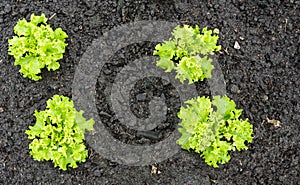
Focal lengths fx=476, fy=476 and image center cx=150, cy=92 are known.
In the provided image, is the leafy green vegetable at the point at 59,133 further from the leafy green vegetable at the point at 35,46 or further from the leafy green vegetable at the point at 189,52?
the leafy green vegetable at the point at 189,52

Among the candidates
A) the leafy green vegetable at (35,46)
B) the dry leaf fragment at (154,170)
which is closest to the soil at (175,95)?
the dry leaf fragment at (154,170)

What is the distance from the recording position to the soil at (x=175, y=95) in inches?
158

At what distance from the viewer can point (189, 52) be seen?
12.9 ft

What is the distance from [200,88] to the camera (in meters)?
4.12

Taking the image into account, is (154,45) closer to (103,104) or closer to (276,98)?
(103,104)

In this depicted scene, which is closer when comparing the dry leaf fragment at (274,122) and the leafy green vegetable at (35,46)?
the leafy green vegetable at (35,46)

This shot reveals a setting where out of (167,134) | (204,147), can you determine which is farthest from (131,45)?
(204,147)

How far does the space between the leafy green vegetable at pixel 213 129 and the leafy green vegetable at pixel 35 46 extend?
114cm

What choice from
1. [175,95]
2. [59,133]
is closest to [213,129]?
[175,95]

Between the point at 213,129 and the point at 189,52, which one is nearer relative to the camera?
the point at 213,129

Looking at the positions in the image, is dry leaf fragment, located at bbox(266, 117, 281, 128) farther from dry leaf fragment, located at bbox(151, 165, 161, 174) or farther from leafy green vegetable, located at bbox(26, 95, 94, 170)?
leafy green vegetable, located at bbox(26, 95, 94, 170)

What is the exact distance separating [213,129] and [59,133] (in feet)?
4.02

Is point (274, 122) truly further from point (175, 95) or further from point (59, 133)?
point (59, 133)

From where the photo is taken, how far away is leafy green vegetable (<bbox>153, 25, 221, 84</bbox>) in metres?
3.85
